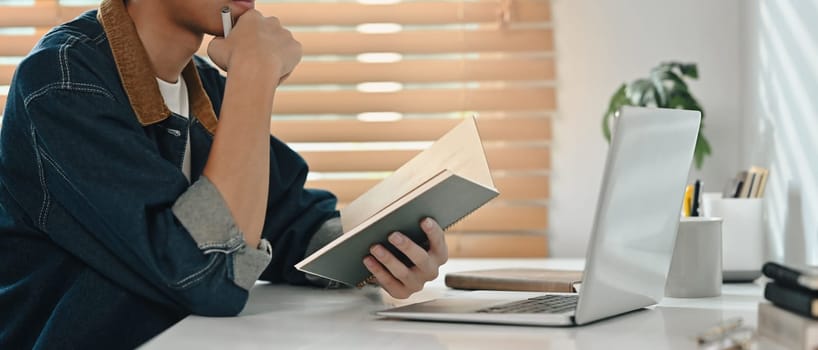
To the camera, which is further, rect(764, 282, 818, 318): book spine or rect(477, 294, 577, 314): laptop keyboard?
rect(477, 294, 577, 314): laptop keyboard

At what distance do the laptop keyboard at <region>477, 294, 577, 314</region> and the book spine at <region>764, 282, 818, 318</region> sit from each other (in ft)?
0.92

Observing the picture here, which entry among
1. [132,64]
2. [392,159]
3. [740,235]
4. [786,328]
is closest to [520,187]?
[392,159]

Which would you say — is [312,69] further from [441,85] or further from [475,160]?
[475,160]

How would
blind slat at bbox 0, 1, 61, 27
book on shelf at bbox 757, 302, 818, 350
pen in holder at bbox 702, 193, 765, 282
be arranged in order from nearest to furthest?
book on shelf at bbox 757, 302, 818, 350
pen in holder at bbox 702, 193, 765, 282
blind slat at bbox 0, 1, 61, 27

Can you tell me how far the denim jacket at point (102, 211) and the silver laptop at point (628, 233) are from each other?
0.23 meters

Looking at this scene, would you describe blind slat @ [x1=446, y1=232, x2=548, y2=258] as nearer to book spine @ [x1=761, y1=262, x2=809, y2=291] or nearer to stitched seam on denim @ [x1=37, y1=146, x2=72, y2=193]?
stitched seam on denim @ [x1=37, y1=146, x2=72, y2=193]

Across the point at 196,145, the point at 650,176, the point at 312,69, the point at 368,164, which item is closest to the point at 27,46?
the point at 312,69

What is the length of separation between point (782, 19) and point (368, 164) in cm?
104

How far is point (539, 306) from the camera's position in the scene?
1.06 metres

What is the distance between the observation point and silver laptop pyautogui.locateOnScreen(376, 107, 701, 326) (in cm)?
91

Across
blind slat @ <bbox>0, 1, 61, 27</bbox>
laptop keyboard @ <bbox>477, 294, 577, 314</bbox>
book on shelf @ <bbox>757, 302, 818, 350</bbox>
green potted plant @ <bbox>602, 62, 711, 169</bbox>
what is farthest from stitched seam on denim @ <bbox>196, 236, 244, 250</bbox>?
blind slat @ <bbox>0, 1, 61, 27</bbox>

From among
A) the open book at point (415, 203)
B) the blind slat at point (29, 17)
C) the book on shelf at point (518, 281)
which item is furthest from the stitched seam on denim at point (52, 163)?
the blind slat at point (29, 17)

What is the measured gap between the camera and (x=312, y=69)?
2367mm

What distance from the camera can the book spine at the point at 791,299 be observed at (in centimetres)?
70
